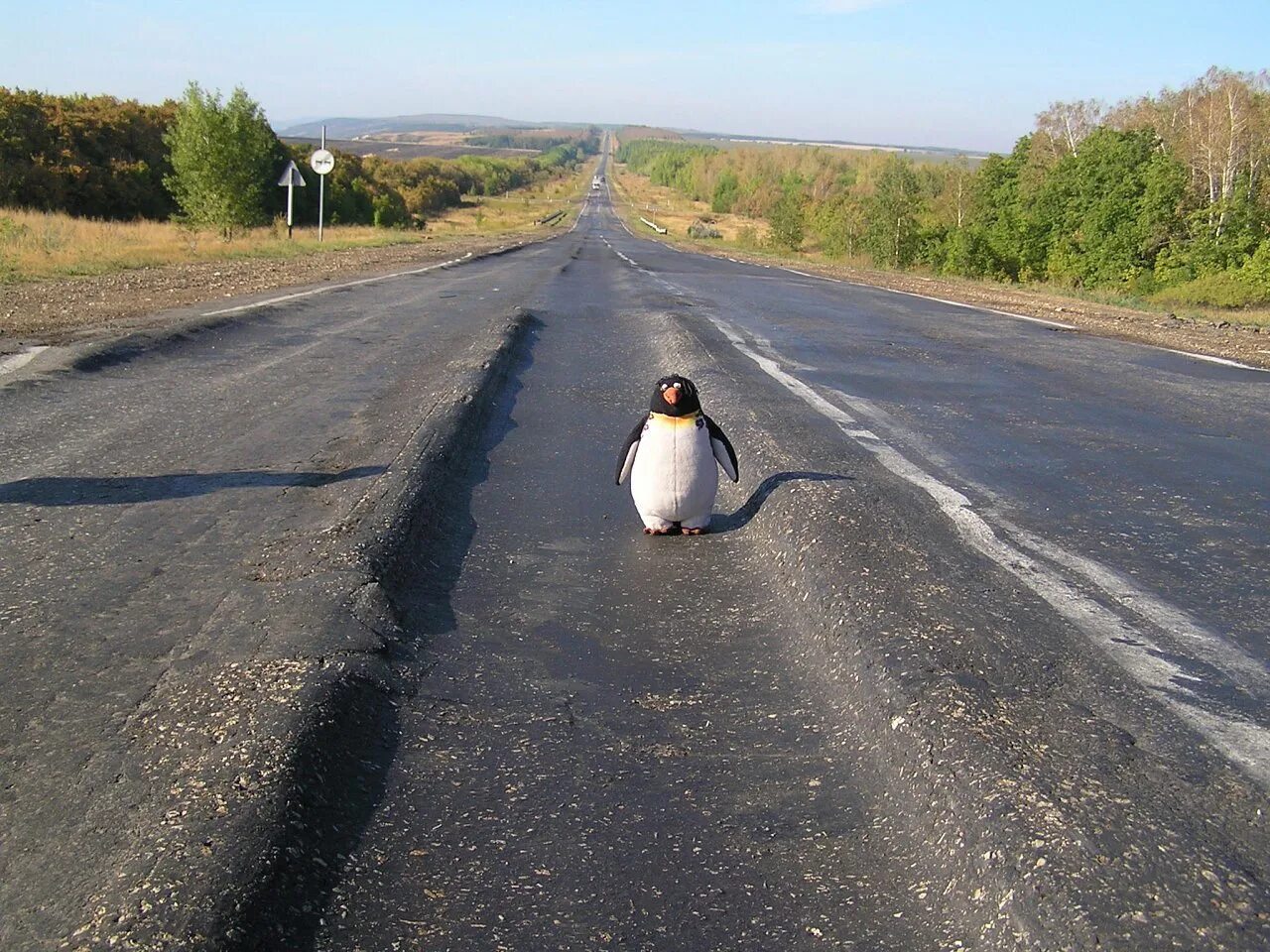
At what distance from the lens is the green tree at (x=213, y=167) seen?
128 ft

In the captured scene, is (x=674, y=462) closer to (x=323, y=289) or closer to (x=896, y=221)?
(x=323, y=289)

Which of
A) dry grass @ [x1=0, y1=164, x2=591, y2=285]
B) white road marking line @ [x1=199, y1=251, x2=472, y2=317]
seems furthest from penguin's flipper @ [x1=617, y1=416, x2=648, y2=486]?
dry grass @ [x1=0, y1=164, x2=591, y2=285]

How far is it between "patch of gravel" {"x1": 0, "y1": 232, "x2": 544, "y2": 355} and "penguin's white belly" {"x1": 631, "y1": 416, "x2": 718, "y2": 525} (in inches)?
284

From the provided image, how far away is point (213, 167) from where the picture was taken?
128ft

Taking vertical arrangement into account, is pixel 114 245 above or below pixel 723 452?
below

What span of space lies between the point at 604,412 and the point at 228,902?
676 cm

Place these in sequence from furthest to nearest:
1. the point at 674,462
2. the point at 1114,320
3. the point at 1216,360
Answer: the point at 1114,320 < the point at 1216,360 < the point at 674,462

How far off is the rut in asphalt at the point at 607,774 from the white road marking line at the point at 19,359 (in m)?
5.49

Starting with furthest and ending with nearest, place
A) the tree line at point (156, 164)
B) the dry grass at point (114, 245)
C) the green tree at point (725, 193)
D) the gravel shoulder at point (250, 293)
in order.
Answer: the green tree at point (725, 193) < the tree line at point (156, 164) < the dry grass at point (114, 245) < the gravel shoulder at point (250, 293)

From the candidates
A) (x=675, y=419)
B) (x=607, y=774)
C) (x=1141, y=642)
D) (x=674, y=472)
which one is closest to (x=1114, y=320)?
(x=675, y=419)

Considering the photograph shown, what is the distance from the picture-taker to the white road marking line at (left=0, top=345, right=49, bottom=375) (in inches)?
368

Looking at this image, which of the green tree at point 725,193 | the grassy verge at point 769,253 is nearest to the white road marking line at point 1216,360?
the grassy verge at point 769,253

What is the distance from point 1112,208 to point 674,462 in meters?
36.9

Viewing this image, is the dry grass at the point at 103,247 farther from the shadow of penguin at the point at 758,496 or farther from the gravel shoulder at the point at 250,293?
the shadow of penguin at the point at 758,496
